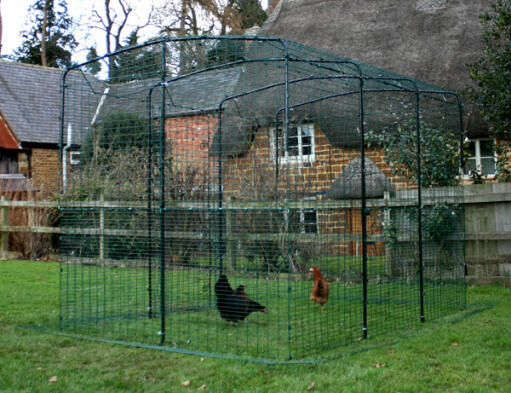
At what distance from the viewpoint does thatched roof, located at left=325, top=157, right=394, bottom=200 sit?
691 centimetres

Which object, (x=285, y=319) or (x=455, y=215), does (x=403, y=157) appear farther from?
(x=285, y=319)

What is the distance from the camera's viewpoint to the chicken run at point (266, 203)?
18.7 ft

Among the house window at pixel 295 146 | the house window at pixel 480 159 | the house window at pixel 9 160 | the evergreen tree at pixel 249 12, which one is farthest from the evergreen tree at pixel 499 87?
the evergreen tree at pixel 249 12

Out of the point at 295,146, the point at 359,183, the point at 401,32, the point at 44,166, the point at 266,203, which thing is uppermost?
the point at 401,32

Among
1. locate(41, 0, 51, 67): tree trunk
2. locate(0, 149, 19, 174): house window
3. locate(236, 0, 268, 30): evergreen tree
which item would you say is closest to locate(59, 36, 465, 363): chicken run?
locate(0, 149, 19, 174): house window

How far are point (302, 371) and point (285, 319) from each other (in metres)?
2.04

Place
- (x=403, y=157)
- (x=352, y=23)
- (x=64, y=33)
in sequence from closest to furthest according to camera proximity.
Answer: (x=403, y=157)
(x=352, y=23)
(x=64, y=33)

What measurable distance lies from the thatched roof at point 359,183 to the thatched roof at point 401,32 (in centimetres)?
514

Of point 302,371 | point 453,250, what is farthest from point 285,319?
point 453,250

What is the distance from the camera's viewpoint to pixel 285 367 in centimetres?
469

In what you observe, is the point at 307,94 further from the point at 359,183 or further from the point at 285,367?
the point at 285,367

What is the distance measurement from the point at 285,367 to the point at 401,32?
14322mm

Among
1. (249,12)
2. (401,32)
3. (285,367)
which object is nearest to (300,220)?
(285,367)

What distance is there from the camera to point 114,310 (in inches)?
283
